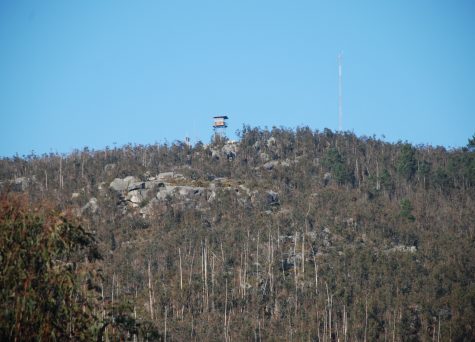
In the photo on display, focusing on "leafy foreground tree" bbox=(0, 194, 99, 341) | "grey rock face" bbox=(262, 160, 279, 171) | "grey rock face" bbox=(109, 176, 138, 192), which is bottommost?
"leafy foreground tree" bbox=(0, 194, 99, 341)

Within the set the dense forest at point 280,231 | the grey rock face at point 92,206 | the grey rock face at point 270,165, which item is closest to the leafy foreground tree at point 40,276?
the dense forest at point 280,231

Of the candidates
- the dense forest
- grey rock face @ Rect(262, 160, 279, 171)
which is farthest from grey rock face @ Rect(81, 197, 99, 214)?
grey rock face @ Rect(262, 160, 279, 171)

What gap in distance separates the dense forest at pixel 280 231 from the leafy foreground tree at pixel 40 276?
15.2m

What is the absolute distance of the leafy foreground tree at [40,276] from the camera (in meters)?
22.8

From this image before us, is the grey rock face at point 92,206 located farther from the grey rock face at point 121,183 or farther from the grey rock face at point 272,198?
the grey rock face at point 272,198

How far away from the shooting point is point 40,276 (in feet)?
78.2

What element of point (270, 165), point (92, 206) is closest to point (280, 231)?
point (92, 206)

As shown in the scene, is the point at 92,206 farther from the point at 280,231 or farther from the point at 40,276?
the point at 40,276

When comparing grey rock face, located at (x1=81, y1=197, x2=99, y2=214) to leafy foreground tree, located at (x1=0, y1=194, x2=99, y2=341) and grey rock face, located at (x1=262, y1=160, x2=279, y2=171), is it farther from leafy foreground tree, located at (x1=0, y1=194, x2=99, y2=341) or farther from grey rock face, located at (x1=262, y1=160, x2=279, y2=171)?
leafy foreground tree, located at (x1=0, y1=194, x2=99, y2=341)

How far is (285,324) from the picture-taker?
6359 cm

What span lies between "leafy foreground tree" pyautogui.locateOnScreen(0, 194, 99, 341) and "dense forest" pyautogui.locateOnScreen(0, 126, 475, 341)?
15.2 metres

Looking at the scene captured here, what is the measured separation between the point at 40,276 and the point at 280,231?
58.0 m

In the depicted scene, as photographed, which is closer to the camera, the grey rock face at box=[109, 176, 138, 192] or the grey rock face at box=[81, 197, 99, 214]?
the grey rock face at box=[81, 197, 99, 214]

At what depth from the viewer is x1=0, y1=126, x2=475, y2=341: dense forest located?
64.8m
